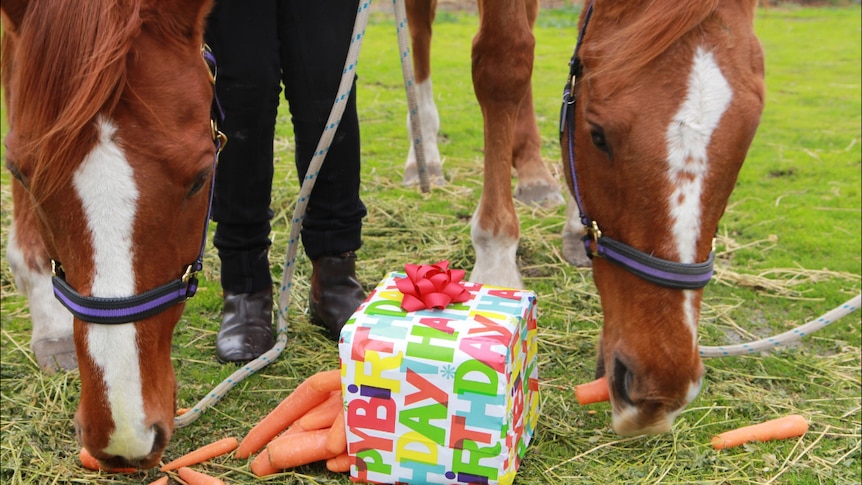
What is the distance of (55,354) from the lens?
2.69 meters

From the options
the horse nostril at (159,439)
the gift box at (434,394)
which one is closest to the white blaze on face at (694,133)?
the gift box at (434,394)

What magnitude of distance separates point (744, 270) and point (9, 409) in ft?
10.4

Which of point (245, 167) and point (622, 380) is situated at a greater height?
point (245, 167)

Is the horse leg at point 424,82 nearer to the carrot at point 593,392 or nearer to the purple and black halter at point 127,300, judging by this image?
the carrot at point 593,392

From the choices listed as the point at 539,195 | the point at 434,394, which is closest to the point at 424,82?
the point at 539,195

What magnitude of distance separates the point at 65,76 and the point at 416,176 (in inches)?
129

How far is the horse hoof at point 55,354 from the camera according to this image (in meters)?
2.66

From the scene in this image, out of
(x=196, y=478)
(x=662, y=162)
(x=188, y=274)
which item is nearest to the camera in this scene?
(x=662, y=162)

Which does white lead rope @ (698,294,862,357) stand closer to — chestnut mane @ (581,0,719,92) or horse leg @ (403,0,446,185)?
chestnut mane @ (581,0,719,92)

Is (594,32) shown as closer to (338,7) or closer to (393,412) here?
(338,7)

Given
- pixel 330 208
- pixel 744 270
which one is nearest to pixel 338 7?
pixel 330 208

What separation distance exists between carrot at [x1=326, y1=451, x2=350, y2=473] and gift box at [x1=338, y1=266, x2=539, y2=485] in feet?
0.11

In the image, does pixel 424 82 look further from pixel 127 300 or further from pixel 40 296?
pixel 127 300

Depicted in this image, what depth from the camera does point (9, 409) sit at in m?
2.45
